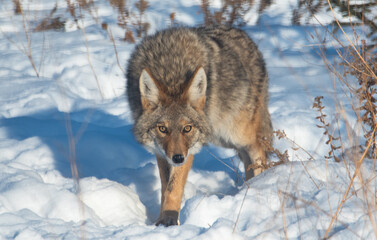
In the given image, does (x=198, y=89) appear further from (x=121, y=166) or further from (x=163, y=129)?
(x=121, y=166)

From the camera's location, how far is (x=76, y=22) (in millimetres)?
9242

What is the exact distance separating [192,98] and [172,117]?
27cm

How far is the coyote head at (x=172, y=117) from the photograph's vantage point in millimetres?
3354

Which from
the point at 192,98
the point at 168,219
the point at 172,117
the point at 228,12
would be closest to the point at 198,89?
the point at 192,98

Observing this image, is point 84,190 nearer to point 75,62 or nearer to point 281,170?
point 281,170

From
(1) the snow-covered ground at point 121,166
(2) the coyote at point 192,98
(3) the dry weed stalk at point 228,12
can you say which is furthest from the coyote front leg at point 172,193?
(3) the dry weed stalk at point 228,12

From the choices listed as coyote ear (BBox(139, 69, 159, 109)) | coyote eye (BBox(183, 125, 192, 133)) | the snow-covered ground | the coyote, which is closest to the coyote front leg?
the coyote

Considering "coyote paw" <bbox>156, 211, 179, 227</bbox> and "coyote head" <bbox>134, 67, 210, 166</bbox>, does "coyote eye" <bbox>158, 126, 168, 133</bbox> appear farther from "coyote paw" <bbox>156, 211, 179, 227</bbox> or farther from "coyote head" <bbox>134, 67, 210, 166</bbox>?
"coyote paw" <bbox>156, 211, 179, 227</bbox>

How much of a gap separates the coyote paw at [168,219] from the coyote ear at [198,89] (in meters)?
0.94

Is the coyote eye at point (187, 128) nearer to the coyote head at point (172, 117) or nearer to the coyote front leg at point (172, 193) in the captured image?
the coyote head at point (172, 117)

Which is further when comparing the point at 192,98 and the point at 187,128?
the point at 192,98

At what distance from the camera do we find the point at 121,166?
4711 millimetres

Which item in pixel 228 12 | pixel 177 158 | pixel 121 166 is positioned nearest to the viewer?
pixel 177 158

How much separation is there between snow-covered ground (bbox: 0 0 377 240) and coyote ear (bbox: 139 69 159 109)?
0.62 m
